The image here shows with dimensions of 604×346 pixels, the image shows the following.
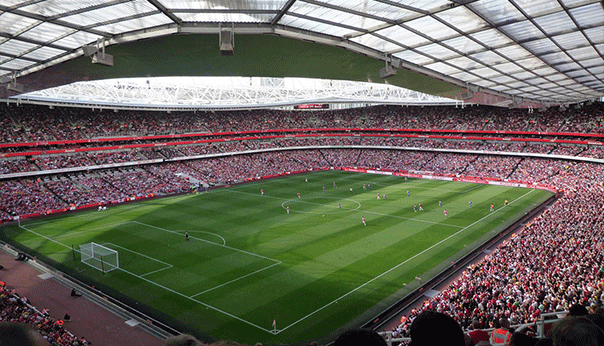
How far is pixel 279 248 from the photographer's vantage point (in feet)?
94.1

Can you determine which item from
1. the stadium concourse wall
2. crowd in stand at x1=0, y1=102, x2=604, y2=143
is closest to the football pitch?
the stadium concourse wall

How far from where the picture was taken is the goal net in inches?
1009

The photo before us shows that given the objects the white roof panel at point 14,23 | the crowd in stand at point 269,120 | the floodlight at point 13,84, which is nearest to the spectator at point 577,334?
the white roof panel at point 14,23

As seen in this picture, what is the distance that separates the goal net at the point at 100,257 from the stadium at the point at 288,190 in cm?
14

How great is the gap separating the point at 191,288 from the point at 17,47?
46.5ft

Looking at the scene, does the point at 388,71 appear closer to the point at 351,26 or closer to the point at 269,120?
the point at 351,26

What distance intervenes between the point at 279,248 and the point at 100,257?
38.8 ft

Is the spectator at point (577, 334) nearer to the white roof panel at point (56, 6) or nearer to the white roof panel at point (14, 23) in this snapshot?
the white roof panel at point (56, 6)

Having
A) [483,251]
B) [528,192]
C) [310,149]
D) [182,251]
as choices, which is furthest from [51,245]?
[310,149]

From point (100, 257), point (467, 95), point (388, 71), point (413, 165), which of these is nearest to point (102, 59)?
point (388, 71)

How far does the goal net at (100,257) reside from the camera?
2562cm

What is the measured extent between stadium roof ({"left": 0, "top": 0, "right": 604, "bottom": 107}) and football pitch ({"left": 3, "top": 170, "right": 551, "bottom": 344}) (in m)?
12.1

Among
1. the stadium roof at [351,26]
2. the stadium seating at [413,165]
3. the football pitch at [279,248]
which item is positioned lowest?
the football pitch at [279,248]

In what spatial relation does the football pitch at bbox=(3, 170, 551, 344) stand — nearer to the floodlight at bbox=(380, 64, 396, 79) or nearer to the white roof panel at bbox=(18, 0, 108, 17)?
the floodlight at bbox=(380, 64, 396, 79)
